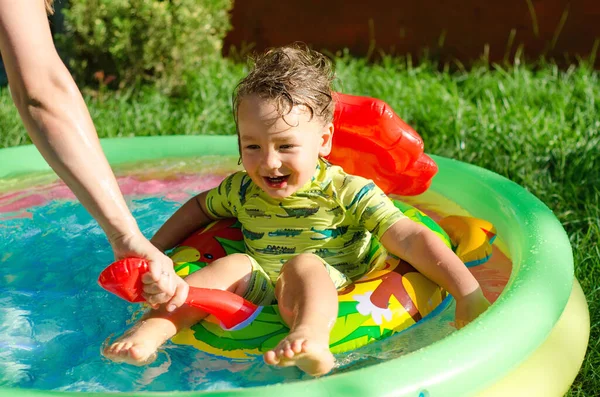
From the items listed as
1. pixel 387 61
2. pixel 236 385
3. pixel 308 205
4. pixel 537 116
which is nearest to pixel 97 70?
pixel 387 61

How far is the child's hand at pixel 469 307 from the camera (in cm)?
229

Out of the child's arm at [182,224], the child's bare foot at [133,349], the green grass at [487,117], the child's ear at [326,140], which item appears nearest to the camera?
the child's bare foot at [133,349]

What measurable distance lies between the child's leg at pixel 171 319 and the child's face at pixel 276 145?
0.26m

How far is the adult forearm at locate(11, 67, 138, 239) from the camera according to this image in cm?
179

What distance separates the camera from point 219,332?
226 centimetres

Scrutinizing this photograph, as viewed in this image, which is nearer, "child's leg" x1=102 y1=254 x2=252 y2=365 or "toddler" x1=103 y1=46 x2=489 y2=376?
"child's leg" x1=102 y1=254 x2=252 y2=365

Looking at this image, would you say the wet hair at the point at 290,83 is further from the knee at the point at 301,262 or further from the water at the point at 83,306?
the water at the point at 83,306

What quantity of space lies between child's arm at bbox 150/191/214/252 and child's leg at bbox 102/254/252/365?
1.44 feet

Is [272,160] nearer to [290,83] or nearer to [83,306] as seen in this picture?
[290,83]

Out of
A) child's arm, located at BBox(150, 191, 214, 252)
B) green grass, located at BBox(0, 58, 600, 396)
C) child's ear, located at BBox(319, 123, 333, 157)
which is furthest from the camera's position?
green grass, located at BBox(0, 58, 600, 396)

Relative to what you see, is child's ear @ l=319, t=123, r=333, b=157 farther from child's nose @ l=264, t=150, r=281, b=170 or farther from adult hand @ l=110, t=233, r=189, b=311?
adult hand @ l=110, t=233, r=189, b=311

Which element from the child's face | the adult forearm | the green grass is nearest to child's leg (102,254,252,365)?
the child's face

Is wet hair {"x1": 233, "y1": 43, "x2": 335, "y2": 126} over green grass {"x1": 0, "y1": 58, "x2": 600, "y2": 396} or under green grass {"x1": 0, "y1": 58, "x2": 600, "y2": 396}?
over

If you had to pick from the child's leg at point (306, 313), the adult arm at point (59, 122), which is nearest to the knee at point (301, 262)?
the child's leg at point (306, 313)
